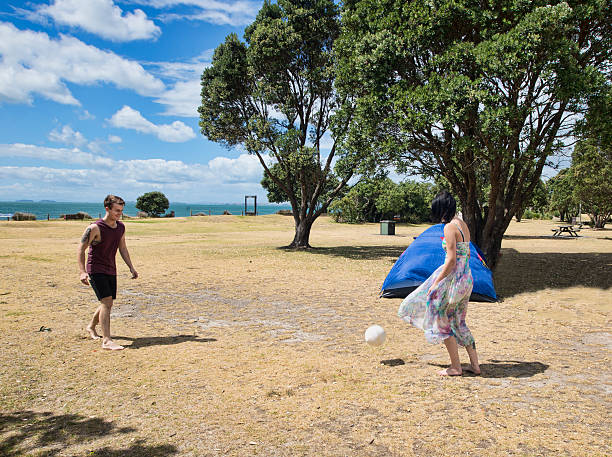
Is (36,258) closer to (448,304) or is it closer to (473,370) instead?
(448,304)

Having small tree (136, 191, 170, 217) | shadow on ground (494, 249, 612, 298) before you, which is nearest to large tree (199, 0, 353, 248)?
shadow on ground (494, 249, 612, 298)

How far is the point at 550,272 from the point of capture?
13.9 metres

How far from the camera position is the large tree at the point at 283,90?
64.2ft

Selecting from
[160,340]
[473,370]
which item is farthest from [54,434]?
[473,370]

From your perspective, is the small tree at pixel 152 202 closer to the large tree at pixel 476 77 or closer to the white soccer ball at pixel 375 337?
the large tree at pixel 476 77

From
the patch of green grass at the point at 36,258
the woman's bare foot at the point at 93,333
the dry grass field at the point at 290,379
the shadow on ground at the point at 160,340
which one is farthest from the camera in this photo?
the patch of green grass at the point at 36,258

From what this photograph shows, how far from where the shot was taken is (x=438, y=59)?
12.2 m

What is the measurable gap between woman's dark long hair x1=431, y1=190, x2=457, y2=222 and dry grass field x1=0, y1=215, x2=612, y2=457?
191 cm

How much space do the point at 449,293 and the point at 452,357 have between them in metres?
0.81

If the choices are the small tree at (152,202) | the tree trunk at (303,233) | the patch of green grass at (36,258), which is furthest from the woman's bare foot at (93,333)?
the small tree at (152,202)

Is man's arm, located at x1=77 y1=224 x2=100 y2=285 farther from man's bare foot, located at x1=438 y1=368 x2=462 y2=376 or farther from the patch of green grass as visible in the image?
the patch of green grass

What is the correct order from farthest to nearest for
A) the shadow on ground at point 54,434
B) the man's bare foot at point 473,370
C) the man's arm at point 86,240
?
1. the man's arm at point 86,240
2. the man's bare foot at point 473,370
3. the shadow on ground at point 54,434

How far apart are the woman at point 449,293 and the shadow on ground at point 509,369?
0.27 meters

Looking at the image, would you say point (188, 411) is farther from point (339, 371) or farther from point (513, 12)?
point (513, 12)
